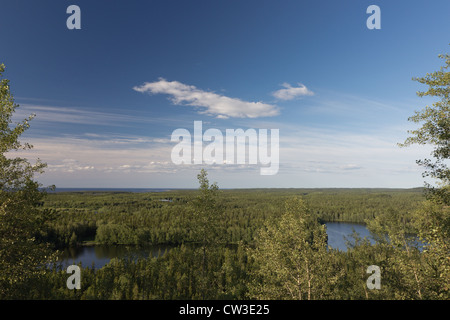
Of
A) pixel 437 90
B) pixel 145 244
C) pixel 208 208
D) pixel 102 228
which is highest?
pixel 437 90

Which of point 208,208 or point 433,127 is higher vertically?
point 433,127

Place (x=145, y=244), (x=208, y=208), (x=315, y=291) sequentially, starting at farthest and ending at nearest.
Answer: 1. (x=145, y=244)
2. (x=208, y=208)
3. (x=315, y=291)

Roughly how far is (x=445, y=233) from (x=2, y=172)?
25.0 metres

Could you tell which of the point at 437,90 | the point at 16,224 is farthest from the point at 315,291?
the point at 16,224

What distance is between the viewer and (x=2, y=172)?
1312 centimetres

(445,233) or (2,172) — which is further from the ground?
(2,172)

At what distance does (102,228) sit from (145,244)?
97.1ft
